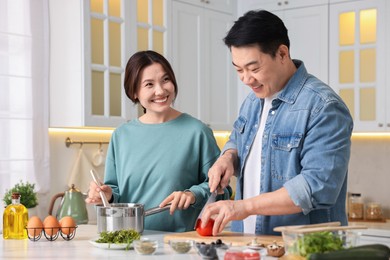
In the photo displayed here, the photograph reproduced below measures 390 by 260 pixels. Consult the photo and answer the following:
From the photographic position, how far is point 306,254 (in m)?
1.85

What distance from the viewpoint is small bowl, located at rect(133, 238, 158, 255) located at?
216 centimetres

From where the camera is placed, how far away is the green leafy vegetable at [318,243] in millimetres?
1820

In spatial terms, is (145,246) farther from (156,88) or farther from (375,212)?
(375,212)

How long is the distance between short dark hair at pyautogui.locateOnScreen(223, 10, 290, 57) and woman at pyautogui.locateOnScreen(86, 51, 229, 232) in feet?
1.67

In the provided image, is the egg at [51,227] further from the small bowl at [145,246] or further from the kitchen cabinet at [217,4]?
the kitchen cabinet at [217,4]

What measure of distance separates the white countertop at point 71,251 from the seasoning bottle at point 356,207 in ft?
8.41

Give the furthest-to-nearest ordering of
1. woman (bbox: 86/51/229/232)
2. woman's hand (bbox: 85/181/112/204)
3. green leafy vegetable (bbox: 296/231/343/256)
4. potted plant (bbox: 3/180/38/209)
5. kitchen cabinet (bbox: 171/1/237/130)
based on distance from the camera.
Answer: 1. kitchen cabinet (bbox: 171/1/237/130)
2. potted plant (bbox: 3/180/38/209)
3. woman (bbox: 86/51/229/232)
4. woman's hand (bbox: 85/181/112/204)
5. green leafy vegetable (bbox: 296/231/343/256)

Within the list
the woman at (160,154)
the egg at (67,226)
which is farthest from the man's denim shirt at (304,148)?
the egg at (67,226)

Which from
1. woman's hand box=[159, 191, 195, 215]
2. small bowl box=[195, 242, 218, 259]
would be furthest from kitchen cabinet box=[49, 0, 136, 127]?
small bowl box=[195, 242, 218, 259]

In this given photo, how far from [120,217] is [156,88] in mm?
577

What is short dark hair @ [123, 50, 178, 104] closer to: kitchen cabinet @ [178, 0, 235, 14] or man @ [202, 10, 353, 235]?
man @ [202, 10, 353, 235]

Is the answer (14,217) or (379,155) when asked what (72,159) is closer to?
(14,217)

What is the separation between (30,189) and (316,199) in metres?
2.03

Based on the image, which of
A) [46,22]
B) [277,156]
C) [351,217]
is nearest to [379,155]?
[351,217]
